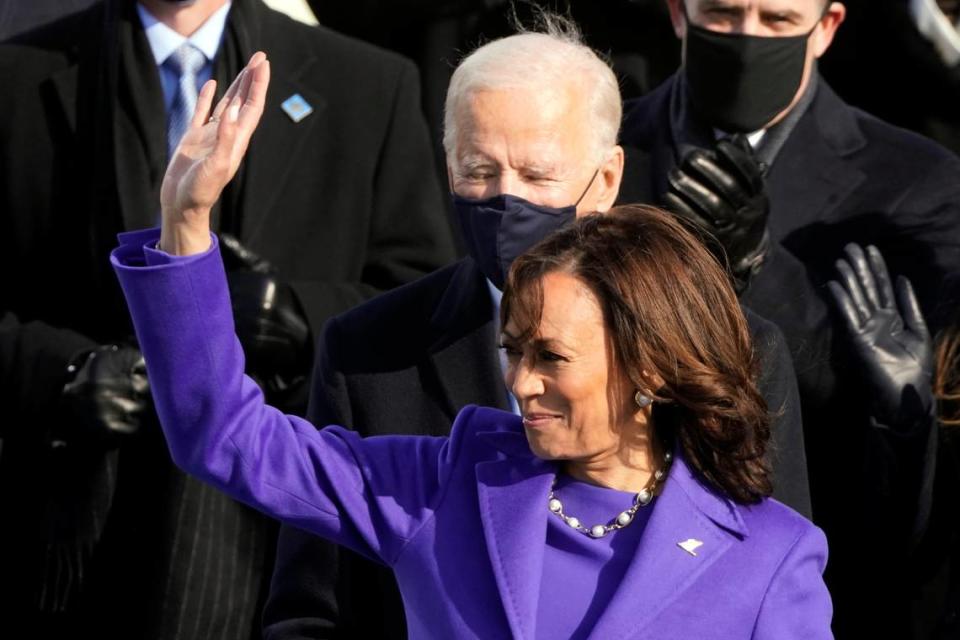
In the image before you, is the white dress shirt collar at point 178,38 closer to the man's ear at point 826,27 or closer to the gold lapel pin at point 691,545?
the man's ear at point 826,27

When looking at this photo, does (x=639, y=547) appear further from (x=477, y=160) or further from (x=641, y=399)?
(x=477, y=160)

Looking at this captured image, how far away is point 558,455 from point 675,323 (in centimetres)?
25

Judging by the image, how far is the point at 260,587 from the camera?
3.95 metres

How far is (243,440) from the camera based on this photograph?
280cm

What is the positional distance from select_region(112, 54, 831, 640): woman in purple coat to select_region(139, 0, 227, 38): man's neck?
1.48 m

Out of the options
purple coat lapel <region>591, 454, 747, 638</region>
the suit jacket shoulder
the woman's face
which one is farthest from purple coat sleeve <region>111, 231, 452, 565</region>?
the suit jacket shoulder

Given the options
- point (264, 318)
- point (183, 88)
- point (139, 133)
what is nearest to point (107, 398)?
point (264, 318)

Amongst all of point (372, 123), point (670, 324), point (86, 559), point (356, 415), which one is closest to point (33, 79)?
point (372, 123)

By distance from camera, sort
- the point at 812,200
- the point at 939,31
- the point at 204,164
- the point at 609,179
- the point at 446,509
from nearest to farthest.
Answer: the point at 204,164
the point at 446,509
the point at 609,179
the point at 812,200
the point at 939,31

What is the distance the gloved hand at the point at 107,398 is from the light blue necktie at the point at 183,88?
20.7 inches

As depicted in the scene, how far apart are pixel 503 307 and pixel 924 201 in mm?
1644

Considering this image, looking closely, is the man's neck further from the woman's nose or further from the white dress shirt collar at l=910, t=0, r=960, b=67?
the white dress shirt collar at l=910, t=0, r=960, b=67

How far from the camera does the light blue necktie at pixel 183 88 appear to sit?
422 centimetres

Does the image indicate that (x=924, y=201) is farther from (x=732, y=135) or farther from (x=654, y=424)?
(x=654, y=424)
